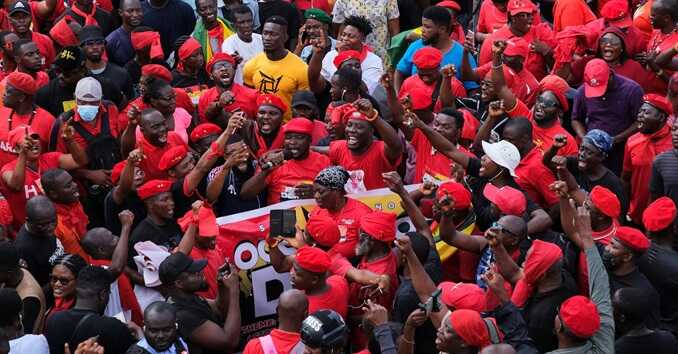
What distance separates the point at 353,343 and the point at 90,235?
222 centimetres

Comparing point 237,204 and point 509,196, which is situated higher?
point 509,196

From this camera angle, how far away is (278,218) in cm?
1066

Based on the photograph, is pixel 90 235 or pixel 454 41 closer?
pixel 90 235

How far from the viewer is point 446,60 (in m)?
13.9

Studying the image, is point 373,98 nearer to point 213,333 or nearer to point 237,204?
point 237,204

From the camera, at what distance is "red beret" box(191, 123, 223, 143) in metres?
12.3

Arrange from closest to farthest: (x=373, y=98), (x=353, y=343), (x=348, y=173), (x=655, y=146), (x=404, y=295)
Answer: (x=404, y=295)
(x=353, y=343)
(x=348, y=173)
(x=655, y=146)
(x=373, y=98)

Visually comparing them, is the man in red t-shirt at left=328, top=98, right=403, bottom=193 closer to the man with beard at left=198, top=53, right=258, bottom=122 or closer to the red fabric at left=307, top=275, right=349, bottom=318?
the man with beard at left=198, top=53, right=258, bottom=122

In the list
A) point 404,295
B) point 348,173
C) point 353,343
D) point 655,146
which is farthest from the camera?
point 655,146

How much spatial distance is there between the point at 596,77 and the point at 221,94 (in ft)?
11.6

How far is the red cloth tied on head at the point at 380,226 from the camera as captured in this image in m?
10.0

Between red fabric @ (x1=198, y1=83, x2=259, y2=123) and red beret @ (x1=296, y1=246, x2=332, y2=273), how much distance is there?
380cm

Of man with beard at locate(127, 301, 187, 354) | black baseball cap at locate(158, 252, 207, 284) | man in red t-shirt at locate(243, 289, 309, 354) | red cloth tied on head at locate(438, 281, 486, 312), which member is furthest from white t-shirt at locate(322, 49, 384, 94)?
man with beard at locate(127, 301, 187, 354)

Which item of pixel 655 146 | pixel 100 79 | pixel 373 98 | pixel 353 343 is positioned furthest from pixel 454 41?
pixel 353 343
